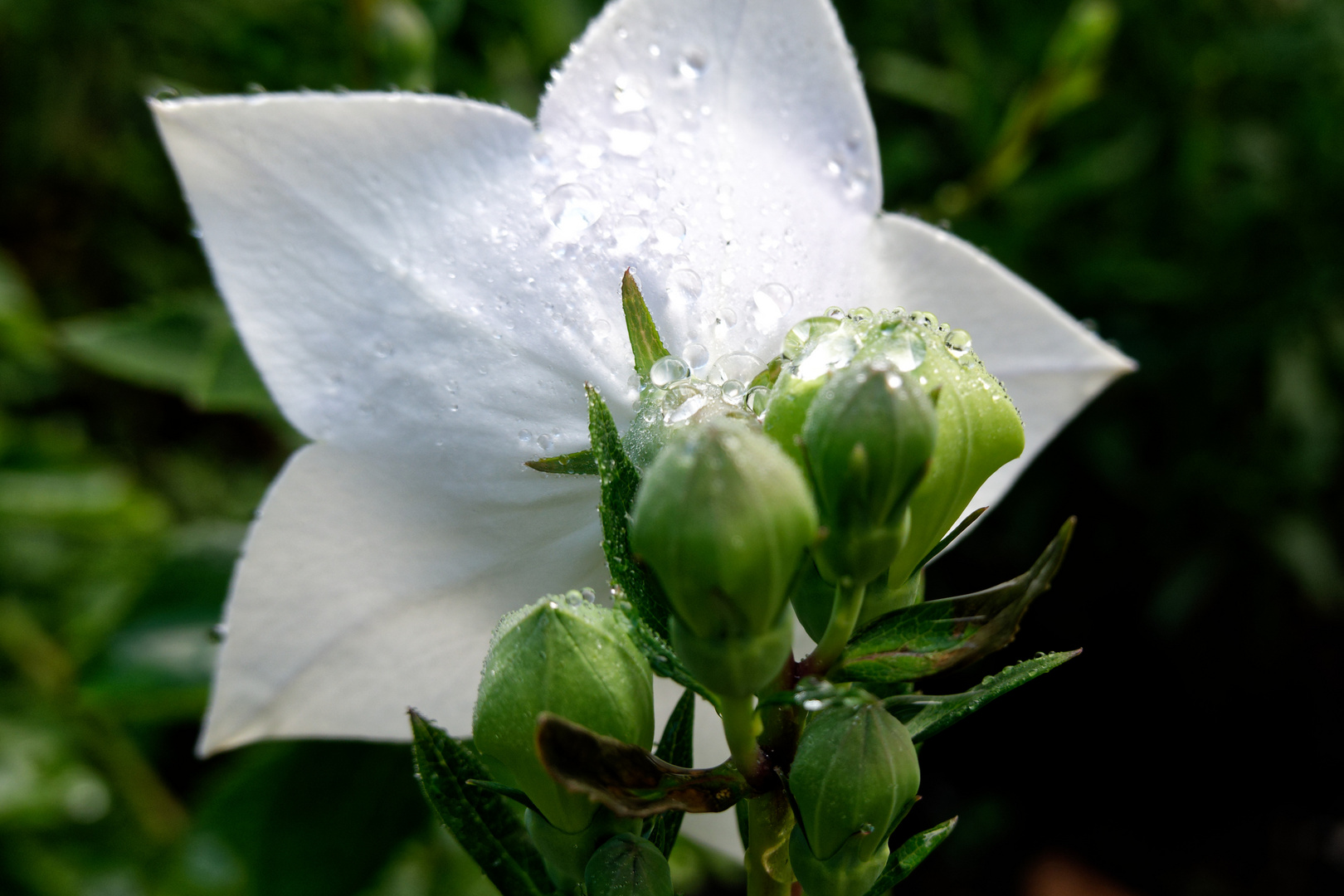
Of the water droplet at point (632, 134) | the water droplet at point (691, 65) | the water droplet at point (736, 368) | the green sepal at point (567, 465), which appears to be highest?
the water droplet at point (691, 65)

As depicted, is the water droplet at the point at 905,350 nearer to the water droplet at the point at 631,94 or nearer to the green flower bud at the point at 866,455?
the green flower bud at the point at 866,455

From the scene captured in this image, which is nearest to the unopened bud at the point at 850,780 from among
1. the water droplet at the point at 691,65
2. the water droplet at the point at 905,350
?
the water droplet at the point at 905,350

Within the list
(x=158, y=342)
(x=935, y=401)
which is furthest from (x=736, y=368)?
(x=158, y=342)

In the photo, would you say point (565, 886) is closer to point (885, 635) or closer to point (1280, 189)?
point (885, 635)

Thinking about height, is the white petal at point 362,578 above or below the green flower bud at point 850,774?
below

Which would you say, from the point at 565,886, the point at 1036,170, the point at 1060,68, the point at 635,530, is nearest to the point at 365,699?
the point at 565,886

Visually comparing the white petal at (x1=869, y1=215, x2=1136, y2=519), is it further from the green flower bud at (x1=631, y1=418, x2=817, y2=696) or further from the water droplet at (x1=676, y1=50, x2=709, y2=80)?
the green flower bud at (x1=631, y1=418, x2=817, y2=696)
